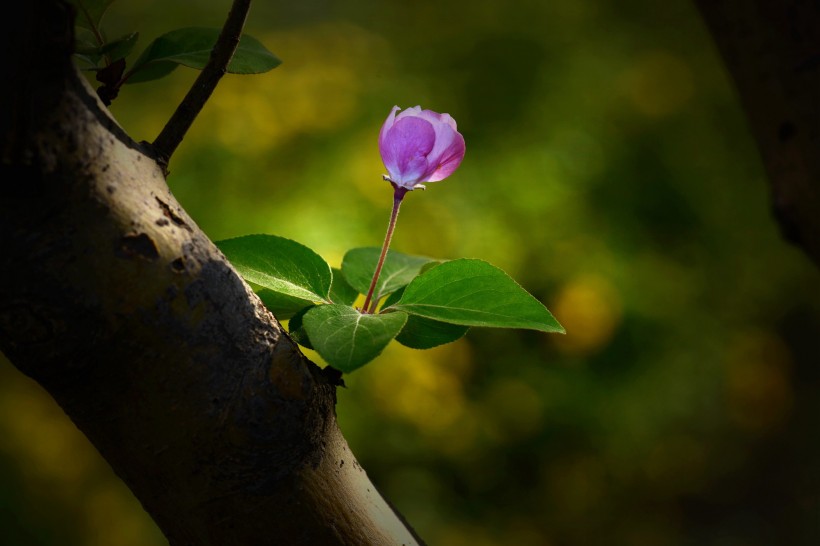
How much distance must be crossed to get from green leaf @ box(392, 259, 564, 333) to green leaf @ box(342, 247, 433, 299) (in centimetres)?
6

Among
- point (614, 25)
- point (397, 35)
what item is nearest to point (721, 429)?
point (614, 25)

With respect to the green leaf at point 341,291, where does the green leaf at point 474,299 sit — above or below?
above

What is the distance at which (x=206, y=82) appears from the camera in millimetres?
356

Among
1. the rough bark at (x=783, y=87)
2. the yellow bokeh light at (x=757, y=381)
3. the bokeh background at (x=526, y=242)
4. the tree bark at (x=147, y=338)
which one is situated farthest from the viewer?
the yellow bokeh light at (x=757, y=381)

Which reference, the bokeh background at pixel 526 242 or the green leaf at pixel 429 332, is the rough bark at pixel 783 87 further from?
the bokeh background at pixel 526 242

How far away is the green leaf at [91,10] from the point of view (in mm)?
403

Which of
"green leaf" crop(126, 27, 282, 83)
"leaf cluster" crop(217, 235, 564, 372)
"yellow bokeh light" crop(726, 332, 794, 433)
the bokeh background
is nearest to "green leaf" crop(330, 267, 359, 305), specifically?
"leaf cluster" crop(217, 235, 564, 372)

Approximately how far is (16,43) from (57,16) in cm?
2

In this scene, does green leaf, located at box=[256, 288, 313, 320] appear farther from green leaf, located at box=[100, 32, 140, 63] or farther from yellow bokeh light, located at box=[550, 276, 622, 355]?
yellow bokeh light, located at box=[550, 276, 622, 355]

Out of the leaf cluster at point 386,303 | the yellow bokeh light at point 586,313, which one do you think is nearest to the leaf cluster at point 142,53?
the leaf cluster at point 386,303

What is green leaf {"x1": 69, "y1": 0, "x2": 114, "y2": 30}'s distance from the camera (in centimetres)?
40

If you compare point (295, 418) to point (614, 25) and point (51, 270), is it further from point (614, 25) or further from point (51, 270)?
point (614, 25)

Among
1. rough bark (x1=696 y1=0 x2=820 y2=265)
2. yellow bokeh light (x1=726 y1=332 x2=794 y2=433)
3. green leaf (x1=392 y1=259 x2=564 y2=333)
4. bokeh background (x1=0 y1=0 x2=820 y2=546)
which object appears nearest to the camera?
green leaf (x1=392 y1=259 x2=564 y2=333)

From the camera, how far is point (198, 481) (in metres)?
0.34
